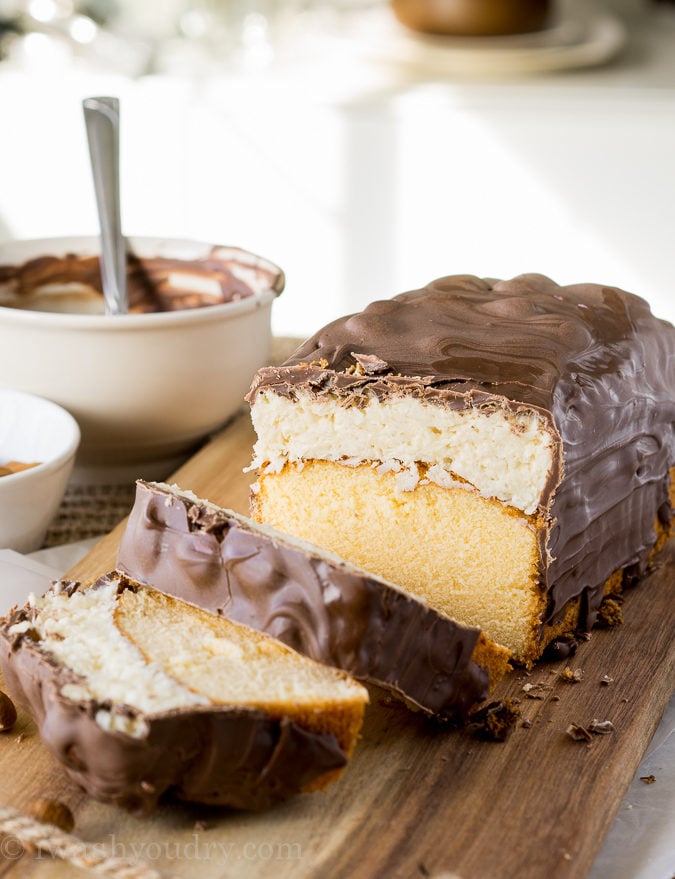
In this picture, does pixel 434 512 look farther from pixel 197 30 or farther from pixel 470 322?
pixel 197 30

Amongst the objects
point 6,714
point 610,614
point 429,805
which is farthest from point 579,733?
point 6,714

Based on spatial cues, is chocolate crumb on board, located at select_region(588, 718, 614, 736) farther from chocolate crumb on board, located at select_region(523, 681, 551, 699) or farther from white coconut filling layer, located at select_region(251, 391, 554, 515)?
white coconut filling layer, located at select_region(251, 391, 554, 515)

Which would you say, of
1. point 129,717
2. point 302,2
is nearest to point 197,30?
point 302,2

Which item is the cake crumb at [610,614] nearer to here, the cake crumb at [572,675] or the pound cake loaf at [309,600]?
the cake crumb at [572,675]

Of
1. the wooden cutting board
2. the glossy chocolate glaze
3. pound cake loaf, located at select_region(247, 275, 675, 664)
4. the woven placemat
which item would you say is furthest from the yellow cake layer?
the glossy chocolate glaze

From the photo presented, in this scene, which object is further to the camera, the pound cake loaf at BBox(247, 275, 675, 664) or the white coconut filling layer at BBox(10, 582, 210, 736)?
the pound cake loaf at BBox(247, 275, 675, 664)

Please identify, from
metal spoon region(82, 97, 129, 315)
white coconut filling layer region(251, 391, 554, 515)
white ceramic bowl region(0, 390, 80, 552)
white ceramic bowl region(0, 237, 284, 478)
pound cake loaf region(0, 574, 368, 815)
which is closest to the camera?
pound cake loaf region(0, 574, 368, 815)

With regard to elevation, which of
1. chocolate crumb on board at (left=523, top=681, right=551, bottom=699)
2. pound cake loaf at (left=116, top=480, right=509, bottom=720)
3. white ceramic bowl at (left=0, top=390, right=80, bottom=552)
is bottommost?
chocolate crumb on board at (left=523, top=681, right=551, bottom=699)
